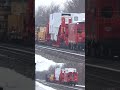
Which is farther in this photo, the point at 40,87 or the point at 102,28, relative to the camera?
the point at 40,87

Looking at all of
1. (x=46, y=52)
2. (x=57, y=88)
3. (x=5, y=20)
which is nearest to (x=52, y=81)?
(x=57, y=88)

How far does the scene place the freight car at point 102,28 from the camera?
10.8 feet

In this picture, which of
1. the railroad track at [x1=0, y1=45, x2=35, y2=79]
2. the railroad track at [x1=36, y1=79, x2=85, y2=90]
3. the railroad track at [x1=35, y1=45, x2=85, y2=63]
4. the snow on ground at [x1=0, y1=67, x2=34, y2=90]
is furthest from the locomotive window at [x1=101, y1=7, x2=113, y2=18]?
the snow on ground at [x1=0, y1=67, x2=34, y2=90]

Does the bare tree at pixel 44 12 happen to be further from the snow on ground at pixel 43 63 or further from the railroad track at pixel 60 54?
the snow on ground at pixel 43 63

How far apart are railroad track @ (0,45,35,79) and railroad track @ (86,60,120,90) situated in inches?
24.5

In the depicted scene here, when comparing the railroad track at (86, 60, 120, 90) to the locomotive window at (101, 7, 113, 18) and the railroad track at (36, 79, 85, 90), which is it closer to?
the railroad track at (36, 79, 85, 90)

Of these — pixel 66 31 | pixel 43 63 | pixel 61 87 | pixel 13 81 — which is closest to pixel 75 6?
pixel 66 31

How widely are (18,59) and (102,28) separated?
1.01 metres

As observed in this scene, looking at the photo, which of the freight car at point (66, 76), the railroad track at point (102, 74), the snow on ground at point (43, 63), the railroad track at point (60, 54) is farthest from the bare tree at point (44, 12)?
the railroad track at point (102, 74)

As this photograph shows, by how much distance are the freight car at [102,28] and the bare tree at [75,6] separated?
0.17ft

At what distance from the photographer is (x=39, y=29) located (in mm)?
3523

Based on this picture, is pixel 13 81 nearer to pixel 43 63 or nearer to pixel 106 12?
pixel 43 63

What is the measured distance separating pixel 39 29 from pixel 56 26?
202 mm

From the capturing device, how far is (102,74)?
3377mm
